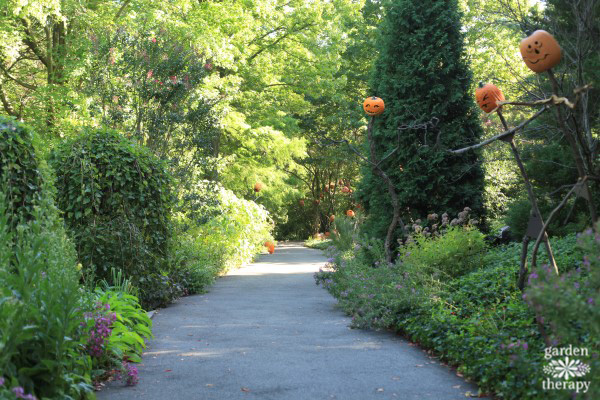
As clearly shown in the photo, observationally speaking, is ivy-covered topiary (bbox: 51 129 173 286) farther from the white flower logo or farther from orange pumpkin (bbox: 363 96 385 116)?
the white flower logo

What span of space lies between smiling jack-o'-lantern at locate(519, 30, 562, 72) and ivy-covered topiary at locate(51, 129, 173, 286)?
5.07 metres

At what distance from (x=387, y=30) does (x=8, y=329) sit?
9.83 m

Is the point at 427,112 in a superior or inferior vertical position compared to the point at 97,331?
superior

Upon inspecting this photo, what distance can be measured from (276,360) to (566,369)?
8.79ft

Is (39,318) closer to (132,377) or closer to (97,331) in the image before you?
(97,331)

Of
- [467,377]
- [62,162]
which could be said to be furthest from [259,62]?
[467,377]

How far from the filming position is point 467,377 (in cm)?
457

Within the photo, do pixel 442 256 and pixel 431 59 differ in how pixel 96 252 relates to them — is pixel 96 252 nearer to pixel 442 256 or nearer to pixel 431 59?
pixel 442 256

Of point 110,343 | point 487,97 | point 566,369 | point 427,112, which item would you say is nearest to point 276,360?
point 110,343

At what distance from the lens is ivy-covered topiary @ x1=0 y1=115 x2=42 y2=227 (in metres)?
4.85

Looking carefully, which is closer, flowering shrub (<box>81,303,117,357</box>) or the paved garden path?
the paved garden path

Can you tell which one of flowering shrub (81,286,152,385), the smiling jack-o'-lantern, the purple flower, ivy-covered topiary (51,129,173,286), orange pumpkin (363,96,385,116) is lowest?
the purple flower

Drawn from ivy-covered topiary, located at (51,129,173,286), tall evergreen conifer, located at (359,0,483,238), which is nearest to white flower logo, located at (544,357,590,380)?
ivy-covered topiary, located at (51,129,173,286)

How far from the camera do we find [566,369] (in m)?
3.45
